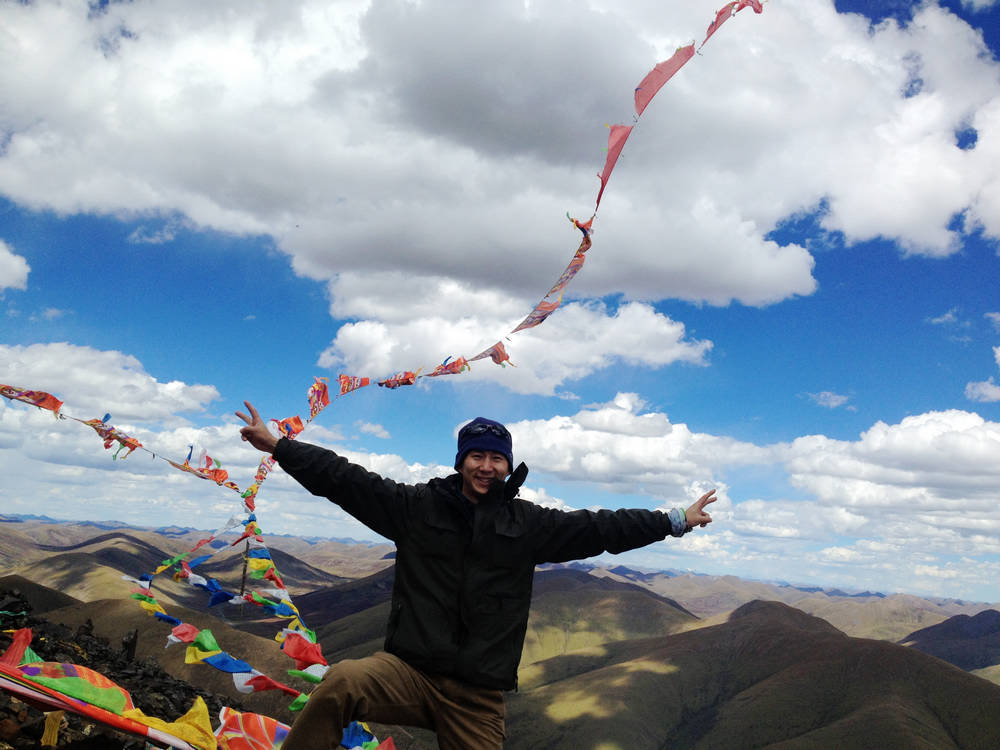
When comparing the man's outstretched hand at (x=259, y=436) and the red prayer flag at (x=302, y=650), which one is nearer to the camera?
the man's outstretched hand at (x=259, y=436)

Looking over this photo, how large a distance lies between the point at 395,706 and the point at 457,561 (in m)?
1.14

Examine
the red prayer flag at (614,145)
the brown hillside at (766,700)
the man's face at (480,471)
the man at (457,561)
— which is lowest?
the brown hillside at (766,700)

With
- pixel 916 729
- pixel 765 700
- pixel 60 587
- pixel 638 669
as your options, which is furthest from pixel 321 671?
pixel 60 587

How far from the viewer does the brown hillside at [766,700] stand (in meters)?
93.0

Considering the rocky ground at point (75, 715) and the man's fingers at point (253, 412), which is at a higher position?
the man's fingers at point (253, 412)

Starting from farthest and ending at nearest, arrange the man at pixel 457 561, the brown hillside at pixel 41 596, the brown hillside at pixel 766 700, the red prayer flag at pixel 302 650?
the brown hillside at pixel 766 700
the brown hillside at pixel 41 596
the red prayer flag at pixel 302 650
the man at pixel 457 561

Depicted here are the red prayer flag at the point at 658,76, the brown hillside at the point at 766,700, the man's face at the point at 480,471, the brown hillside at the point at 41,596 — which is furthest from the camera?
the brown hillside at the point at 766,700

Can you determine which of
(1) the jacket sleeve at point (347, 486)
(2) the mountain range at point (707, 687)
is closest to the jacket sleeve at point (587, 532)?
(1) the jacket sleeve at point (347, 486)

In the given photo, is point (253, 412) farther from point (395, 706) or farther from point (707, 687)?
point (707, 687)

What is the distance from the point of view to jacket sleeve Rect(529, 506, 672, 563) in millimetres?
5875

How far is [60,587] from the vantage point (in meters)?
171

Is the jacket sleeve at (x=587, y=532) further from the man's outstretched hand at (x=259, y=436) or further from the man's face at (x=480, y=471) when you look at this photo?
the man's outstretched hand at (x=259, y=436)

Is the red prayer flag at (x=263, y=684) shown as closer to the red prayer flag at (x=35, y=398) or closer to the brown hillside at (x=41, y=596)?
the red prayer flag at (x=35, y=398)

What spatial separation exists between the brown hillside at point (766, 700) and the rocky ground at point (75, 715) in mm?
89306
